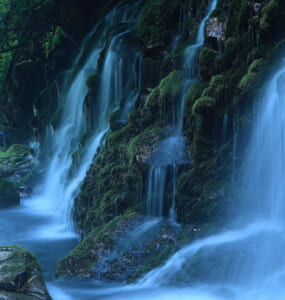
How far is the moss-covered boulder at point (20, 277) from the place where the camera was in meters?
6.37

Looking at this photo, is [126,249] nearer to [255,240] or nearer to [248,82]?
[255,240]

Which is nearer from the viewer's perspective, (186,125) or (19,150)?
(186,125)

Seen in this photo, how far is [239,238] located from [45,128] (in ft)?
51.8

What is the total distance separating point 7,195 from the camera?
17.3 meters

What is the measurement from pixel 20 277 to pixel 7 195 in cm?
1114

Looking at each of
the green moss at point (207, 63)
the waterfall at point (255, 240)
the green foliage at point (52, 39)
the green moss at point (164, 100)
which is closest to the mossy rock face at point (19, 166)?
the green foliage at point (52, 39)

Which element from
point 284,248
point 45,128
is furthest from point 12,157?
point 284,248

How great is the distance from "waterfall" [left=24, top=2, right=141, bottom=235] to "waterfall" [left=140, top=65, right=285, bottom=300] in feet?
17.2

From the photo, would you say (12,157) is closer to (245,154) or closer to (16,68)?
(16,68)

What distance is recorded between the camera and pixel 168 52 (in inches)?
528


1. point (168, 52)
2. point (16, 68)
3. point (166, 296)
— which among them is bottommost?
point (166, 296)

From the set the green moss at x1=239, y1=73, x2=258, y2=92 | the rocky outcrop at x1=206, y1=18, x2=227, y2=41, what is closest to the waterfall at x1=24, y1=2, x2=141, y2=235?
the rocky outcrop at x1=206, y1=18, x2=227, y2=41

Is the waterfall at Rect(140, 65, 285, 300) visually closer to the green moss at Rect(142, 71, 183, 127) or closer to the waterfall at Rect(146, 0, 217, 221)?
the waterfall at Rect(146, 0, 217, 221)

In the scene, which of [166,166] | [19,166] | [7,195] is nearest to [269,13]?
[166,166]
